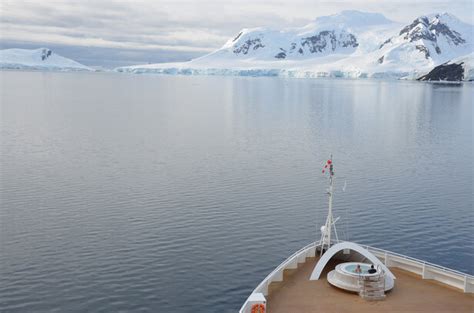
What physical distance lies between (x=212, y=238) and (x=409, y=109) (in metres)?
134

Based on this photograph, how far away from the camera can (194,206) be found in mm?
56469

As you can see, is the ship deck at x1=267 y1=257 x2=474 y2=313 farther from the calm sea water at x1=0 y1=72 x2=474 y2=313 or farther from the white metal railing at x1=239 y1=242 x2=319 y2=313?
the calm sea water at x1=0 y1=72 x2=474 y2=313

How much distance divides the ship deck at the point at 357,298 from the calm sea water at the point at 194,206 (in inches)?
215

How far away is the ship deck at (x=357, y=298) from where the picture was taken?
96.6 feet

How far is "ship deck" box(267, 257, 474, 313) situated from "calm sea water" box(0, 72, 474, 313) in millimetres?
5455

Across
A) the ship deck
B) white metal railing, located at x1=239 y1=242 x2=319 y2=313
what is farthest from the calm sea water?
the ship deck

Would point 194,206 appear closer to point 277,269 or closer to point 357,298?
point 277,269

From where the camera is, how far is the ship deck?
2944cm

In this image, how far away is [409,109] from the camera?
168875mm

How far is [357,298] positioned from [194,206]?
2851 cm

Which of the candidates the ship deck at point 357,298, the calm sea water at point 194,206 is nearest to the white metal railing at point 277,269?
the ship deck at point 357,298

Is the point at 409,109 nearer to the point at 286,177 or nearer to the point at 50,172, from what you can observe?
the point at 286,177

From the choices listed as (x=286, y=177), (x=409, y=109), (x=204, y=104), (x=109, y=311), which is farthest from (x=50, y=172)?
(x=409, y=109)

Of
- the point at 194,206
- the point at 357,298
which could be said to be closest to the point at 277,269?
the point at 357,298
